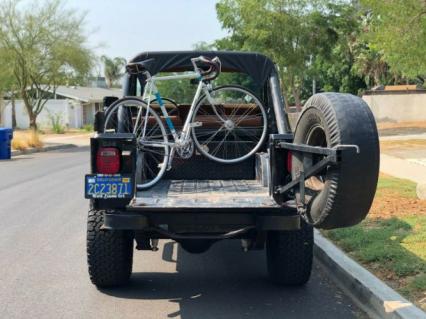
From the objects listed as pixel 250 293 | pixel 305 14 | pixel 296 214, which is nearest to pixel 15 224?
pixel 250 293

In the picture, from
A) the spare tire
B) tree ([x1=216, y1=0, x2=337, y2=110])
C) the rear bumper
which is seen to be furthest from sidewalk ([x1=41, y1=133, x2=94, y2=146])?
the spare tire

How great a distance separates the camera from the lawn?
5.70m

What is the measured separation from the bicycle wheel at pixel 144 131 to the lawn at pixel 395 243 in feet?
7.54

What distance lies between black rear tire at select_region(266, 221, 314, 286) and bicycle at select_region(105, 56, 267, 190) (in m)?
1.37

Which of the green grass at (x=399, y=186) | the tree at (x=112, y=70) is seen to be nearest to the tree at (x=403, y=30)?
the green grass at (x=399, y=186)

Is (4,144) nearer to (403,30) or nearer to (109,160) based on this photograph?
(403,30)

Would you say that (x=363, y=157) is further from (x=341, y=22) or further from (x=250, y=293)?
(x=341, y=22)

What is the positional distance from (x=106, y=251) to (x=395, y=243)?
3287mm

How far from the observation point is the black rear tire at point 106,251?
5531 millimetres

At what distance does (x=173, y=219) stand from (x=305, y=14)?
2330cm

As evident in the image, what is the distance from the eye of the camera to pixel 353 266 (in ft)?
20.3

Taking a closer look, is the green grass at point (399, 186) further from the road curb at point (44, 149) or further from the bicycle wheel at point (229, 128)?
the road curb at point (44, 149)

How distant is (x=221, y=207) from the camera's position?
502 centimetres

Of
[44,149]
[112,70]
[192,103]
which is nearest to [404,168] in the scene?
[192,103]
